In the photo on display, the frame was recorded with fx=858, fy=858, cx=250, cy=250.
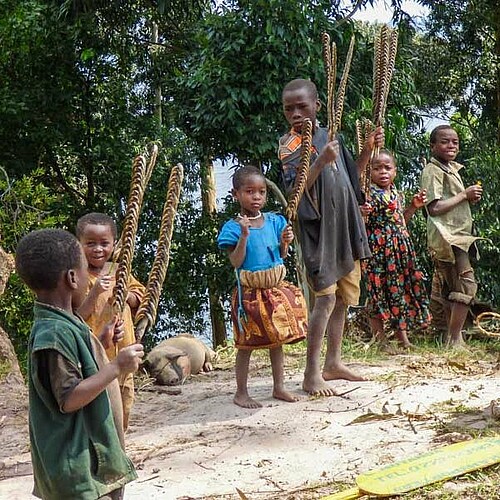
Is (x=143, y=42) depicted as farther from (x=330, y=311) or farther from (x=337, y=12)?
(x=330, y=311)

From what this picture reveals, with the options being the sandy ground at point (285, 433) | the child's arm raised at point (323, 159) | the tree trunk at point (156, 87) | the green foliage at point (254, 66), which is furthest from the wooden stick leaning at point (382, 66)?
the tree trunk at point (156, 87)

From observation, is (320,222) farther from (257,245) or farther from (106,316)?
(106,316)

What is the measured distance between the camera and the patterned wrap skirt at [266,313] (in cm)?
470

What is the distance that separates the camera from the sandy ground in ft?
12.2

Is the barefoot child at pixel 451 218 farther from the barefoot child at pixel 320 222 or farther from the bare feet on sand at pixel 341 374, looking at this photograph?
the bare feet on sand at pixel 341 374

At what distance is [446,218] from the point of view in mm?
6449

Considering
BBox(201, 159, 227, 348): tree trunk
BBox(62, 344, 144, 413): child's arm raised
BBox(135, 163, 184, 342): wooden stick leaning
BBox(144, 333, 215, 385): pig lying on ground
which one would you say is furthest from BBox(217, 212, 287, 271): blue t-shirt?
BBox(201, 159, 227, 348): tree trunk

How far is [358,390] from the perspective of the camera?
16.1ft

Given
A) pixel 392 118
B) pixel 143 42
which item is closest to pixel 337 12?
pixel 392 118

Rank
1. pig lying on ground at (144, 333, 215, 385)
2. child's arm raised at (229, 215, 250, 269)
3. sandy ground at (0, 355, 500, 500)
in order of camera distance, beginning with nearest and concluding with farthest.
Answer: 1. sandy ground at (0, 355, 500, 500)
2. child's arm raised at (229, 215, 250, 269)
3. pig lying on ground at (144, 333, 215, 385)

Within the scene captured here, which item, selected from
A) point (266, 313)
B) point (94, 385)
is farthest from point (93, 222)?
point (94, 385)

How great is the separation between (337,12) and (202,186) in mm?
3493

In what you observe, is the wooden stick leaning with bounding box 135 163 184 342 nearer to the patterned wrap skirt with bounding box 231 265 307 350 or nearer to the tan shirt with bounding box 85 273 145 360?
the tan shirt with bounding box 85 273 145 360

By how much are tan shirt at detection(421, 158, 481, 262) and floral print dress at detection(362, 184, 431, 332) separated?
216mm
